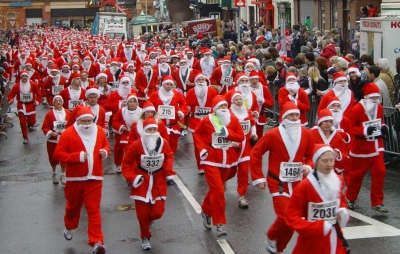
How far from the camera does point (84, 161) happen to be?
980 centimetres

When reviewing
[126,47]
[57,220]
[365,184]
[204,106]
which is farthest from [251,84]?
[126,47]

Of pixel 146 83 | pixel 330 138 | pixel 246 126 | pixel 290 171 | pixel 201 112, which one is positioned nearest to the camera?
pixel 290 171

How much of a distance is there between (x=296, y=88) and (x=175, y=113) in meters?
2.28

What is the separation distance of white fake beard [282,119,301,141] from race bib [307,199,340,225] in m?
1.89

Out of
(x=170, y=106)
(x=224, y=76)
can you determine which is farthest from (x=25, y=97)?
(x=170, y=106)

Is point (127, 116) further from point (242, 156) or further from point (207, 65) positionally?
point (207, 65)

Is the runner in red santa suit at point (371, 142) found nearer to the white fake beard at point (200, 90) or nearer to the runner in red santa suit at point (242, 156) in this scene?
the runner in red santa suit at point (242, 156)

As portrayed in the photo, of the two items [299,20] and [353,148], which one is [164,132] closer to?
[353,148]

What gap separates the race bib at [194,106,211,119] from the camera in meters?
14.8

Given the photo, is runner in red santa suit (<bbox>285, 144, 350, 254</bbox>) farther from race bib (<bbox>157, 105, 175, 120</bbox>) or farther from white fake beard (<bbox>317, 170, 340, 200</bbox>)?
race bib (<bbox>157, 105, 175, 120</bbox>)

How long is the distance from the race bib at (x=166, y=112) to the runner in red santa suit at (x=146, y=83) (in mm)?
4995

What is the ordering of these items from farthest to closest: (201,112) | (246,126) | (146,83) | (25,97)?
(146,83) < (25,97) < (201,112) < (246,126)

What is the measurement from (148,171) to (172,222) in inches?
58.8

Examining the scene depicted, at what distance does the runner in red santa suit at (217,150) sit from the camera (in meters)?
10.3
